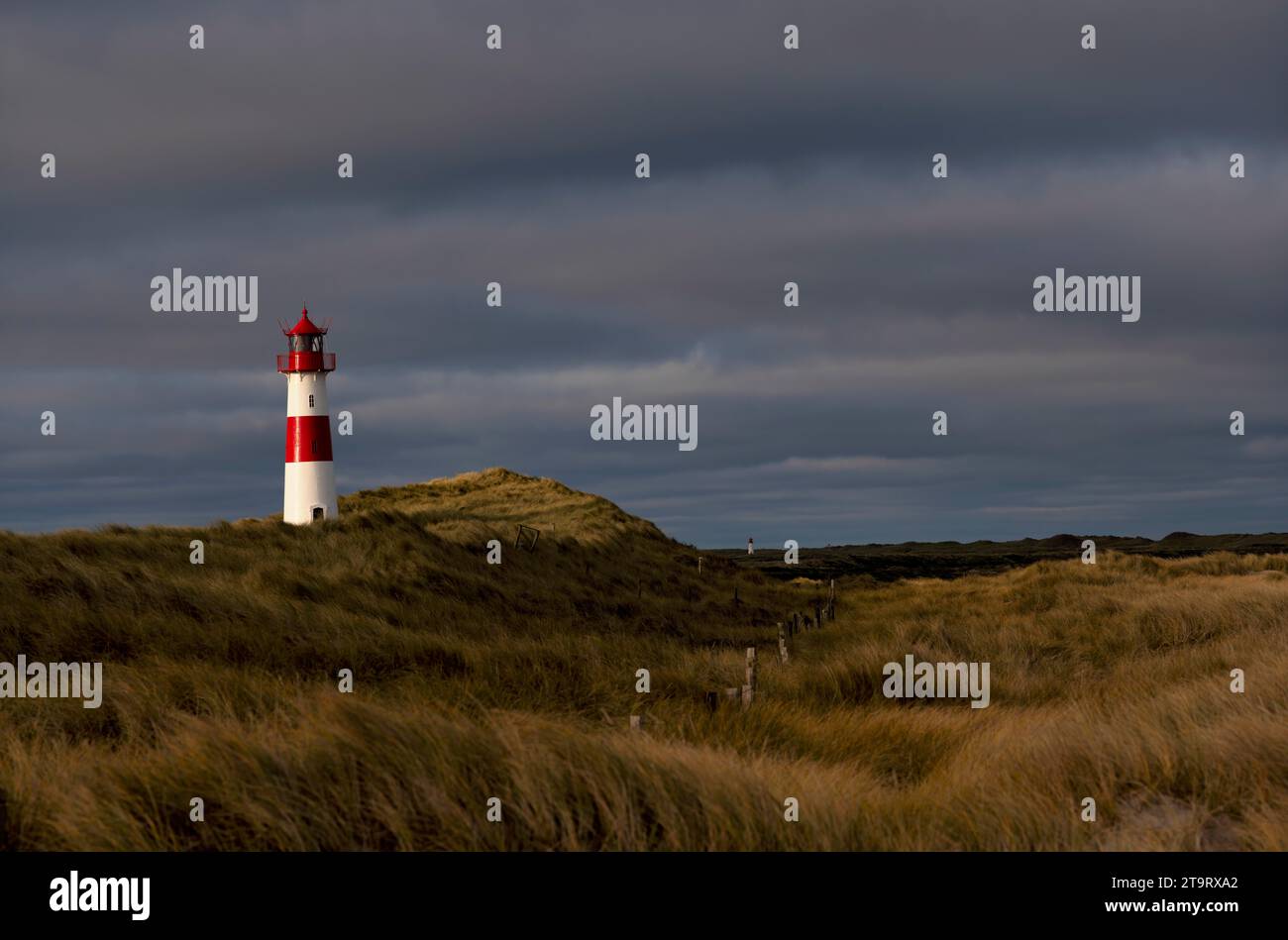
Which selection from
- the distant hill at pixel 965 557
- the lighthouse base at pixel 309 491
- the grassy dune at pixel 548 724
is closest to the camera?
the grassy dune at pixel 548 724

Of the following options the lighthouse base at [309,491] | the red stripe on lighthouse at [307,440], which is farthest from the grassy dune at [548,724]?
the red stripe on lighthouse at [307,440]

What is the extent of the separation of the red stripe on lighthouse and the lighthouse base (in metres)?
0.23

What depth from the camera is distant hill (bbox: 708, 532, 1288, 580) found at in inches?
2527

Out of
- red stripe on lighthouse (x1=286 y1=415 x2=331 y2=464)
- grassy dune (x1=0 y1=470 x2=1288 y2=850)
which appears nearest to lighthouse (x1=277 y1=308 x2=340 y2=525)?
red stripe on lighthouse (x1=286 y1=415 x2=331 y2=464)

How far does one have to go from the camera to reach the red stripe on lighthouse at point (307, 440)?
114 ft

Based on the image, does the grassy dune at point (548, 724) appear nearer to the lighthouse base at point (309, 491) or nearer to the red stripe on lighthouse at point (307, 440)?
the lighthouse base at point (309, 491)

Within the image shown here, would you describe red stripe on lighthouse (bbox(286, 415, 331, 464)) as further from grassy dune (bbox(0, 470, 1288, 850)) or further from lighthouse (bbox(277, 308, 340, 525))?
grassy dune (bbox(0, 470, 1288, 850))

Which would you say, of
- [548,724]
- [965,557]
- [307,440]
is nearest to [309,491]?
[307,440]

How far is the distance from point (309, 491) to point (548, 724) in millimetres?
29083

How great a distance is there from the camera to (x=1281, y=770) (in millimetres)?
6926

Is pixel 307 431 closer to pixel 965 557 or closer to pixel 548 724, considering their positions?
pixel 548 724

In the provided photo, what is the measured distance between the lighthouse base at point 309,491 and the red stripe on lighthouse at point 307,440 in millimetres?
235

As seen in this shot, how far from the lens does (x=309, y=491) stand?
1350 inches
